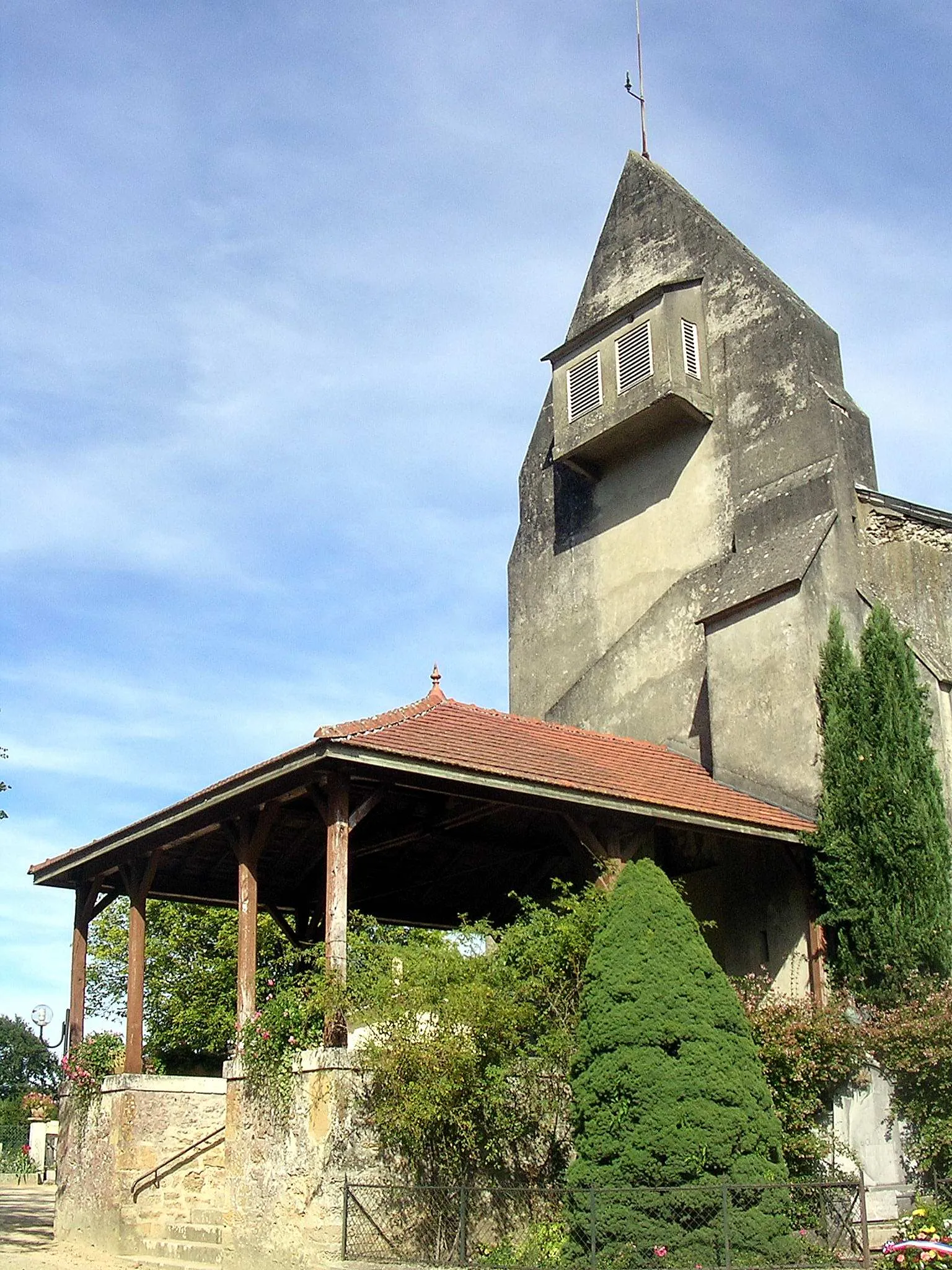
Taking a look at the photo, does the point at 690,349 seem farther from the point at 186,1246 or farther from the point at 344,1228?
the point at 186,1246

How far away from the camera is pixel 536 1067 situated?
41.0ft

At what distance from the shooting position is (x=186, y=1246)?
45.8 ft

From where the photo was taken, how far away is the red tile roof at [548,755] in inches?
536

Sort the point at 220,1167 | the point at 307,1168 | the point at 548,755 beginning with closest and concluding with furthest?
the point at 307,1168 < the point at 548,755 < the point at 220,1167

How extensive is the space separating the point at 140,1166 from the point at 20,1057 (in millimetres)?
77023

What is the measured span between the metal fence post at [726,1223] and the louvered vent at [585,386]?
1329cm

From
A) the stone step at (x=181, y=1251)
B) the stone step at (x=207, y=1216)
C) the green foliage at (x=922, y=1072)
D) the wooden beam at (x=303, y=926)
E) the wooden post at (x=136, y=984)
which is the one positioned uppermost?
the wooden beam at (x=303, y=926)

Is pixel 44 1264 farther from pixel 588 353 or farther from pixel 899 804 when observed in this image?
pixel 588 353

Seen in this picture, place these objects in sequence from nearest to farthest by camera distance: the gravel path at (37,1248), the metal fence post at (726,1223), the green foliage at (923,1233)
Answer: the metal fence post at (726,1223), the green foliage at (923,1233), the gravel path at (37,1248)

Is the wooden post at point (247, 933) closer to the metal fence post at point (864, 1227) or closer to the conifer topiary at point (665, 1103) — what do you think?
the conifer topiary at point (665, 1103)

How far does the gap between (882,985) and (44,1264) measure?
9505 mm

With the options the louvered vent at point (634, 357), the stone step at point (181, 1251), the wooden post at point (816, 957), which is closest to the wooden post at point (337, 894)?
the stone step at point (181, 1251)

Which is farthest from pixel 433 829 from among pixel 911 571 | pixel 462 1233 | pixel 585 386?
pixel 585 386

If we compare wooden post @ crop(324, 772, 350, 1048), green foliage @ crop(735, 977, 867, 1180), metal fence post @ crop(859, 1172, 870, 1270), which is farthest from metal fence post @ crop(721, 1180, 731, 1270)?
wooden post @ crop(324, 772, 350, 1048)
